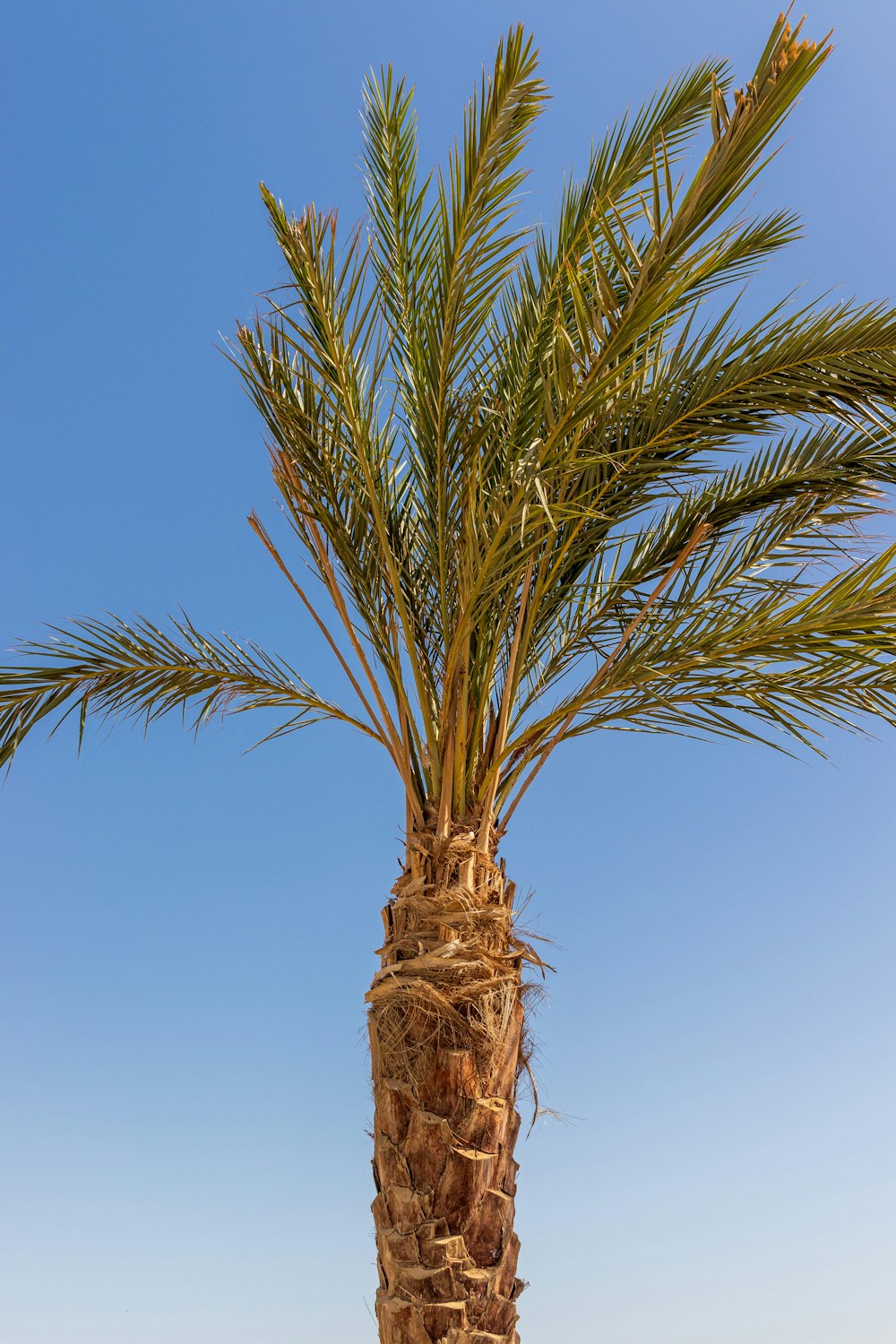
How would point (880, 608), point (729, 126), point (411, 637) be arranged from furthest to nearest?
point (411, 637) < point (880, 608) < point (729, 126)

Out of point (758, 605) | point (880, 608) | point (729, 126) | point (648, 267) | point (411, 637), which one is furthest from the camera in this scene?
point (411, 637)

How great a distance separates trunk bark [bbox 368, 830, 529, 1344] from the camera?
471cm

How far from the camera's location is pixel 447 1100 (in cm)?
488

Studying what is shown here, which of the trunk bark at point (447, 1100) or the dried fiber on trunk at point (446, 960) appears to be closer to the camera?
the trunk bark at point (447, 1100)

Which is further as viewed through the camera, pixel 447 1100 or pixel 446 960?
pixel 446 960

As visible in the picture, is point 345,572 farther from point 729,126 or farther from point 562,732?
point 729,126

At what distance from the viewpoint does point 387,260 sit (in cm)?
550

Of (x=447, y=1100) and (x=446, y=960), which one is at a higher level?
(x=446, y=960)

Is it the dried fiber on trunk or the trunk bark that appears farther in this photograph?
the dried fiber on trunk

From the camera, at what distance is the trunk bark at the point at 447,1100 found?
4.71 metres

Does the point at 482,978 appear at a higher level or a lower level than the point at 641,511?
lower

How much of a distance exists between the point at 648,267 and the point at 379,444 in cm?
205

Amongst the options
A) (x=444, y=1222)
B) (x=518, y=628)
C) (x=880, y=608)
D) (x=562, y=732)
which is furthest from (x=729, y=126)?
(x=444, y=1222)

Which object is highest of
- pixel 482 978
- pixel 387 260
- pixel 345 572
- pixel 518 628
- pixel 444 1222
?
pixel 387 260
